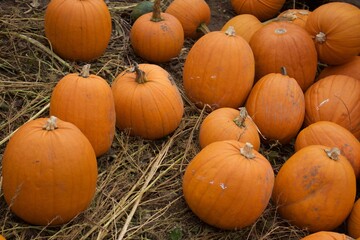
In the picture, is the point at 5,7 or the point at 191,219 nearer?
the point at 191,219

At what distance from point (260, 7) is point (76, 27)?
2.20m

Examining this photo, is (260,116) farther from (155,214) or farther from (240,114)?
(155,214)

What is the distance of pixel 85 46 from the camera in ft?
13.0

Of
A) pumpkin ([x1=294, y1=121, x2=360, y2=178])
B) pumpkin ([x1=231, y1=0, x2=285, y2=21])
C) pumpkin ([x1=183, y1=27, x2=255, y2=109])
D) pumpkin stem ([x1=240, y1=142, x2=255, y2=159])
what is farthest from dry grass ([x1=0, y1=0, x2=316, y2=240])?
pumpkin ([x1=231, y1=0, x2=285, y2=21])

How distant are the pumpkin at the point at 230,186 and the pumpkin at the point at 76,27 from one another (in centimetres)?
156

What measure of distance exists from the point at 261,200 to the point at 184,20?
95.8 inches

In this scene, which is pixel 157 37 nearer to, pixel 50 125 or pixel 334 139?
pixel 334 139

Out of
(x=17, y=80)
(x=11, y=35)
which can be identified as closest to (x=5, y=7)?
(x=11, y=35)

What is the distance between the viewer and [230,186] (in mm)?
2742

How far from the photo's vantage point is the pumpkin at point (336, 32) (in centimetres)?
392

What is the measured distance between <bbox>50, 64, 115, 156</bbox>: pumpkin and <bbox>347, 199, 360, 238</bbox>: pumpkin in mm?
1557

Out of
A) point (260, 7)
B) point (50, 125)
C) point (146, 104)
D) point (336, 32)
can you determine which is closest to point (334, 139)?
point (336, 32)

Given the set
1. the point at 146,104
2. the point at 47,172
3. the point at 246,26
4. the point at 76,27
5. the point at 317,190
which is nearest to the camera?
the point at 47,172

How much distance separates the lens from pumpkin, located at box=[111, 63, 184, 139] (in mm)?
3367
